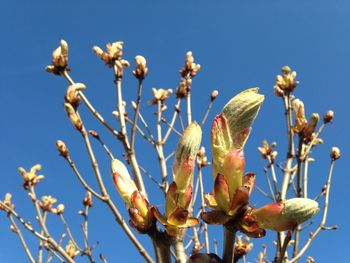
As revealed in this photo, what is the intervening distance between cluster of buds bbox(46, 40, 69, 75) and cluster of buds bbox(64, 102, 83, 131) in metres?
0.42

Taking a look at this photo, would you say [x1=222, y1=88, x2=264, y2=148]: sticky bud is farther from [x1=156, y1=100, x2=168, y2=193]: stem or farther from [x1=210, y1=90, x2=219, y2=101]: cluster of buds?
[x1=210, y1=90, x2=219, y2=101]: cluster of buds

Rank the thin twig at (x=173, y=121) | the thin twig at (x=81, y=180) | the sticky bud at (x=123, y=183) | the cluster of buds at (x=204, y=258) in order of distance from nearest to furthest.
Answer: the cluster of buds at (x=204, y=258)
the sticky bud at (x=123, y=183)
the thin twig at (x=81, y=180)
the thin twig at (x=173, y=121)

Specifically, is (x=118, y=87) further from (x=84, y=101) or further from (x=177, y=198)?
(x=177, y=198)

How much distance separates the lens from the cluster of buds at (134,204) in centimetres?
87

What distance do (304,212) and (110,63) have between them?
2.47 m

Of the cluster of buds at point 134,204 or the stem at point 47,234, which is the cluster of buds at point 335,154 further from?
the cluster of buds at point 134,204

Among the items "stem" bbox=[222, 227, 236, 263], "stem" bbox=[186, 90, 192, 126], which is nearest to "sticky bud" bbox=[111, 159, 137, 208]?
"stem" bbox=[222, 227, 236, 263]

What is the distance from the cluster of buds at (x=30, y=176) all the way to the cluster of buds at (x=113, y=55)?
4.37 feet

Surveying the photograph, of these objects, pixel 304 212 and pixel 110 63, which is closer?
pixel 304 212

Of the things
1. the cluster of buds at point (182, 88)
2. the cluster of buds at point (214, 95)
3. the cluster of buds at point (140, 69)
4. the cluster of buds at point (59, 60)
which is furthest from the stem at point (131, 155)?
the cluster of buds at point (214, 95)

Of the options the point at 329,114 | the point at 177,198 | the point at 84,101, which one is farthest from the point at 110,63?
the point at 177,198

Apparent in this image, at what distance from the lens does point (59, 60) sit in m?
2.82

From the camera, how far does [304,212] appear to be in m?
0.79

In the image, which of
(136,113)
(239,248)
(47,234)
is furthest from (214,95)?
(239,248)
